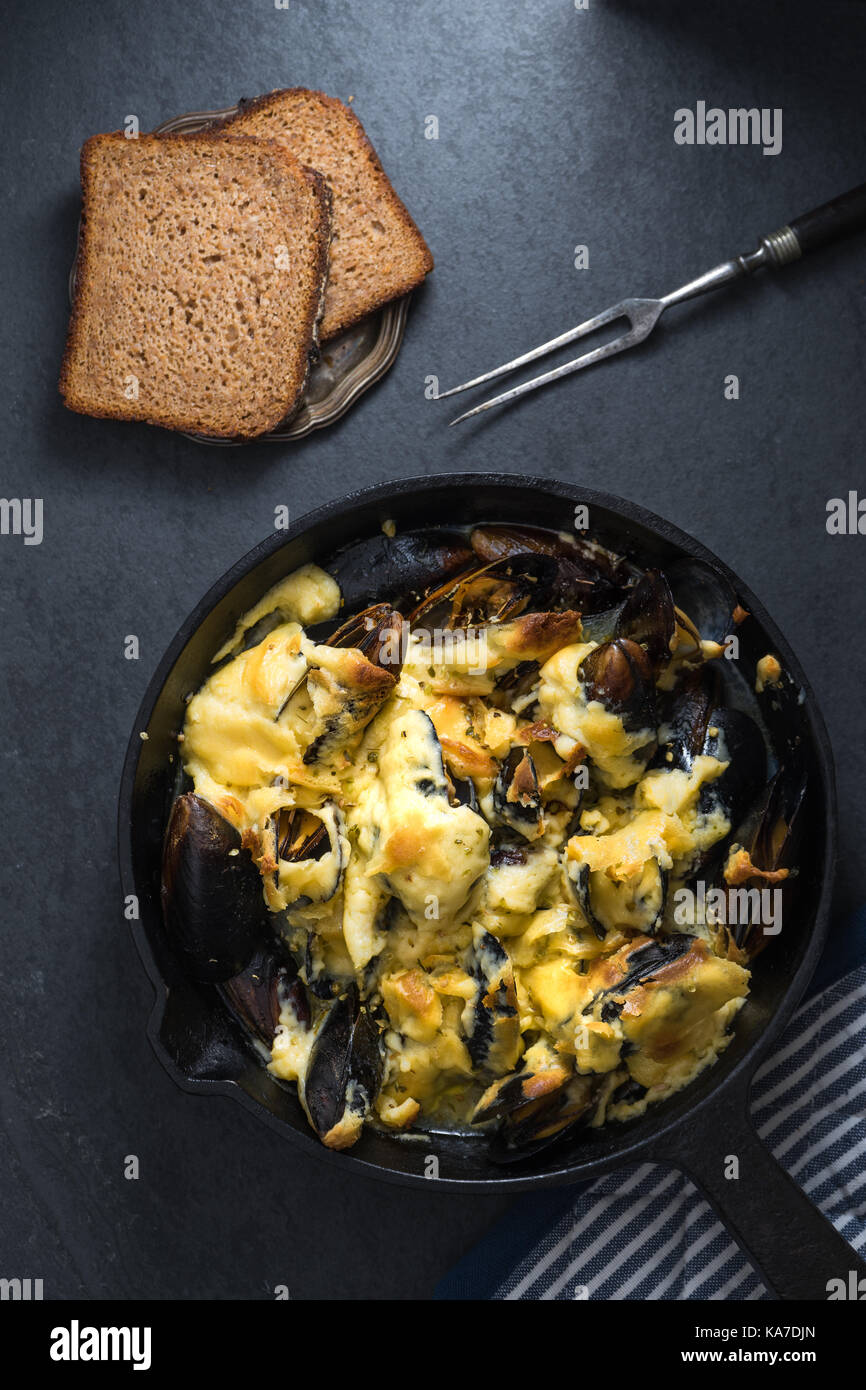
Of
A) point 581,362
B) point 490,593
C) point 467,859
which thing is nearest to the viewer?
point 467,859

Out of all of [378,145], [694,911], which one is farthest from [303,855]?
[378,145]

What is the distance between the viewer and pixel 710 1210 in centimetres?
276

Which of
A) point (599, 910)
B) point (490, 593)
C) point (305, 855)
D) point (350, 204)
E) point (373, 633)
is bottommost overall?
point (599, 910)

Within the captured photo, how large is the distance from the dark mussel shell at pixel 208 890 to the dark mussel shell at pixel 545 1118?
0.65m

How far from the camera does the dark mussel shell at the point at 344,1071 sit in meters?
2.38

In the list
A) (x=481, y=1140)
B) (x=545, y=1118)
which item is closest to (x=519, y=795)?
(x=545, y=1118)

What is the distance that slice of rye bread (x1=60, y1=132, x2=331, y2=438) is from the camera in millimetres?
2875

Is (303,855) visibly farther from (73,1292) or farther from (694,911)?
(73,1292)

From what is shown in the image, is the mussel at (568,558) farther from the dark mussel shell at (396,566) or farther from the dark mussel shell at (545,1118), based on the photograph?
the dark mussel shell at (545,1118)

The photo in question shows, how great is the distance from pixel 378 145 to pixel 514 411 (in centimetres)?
75

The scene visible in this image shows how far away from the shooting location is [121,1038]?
288 centimetres

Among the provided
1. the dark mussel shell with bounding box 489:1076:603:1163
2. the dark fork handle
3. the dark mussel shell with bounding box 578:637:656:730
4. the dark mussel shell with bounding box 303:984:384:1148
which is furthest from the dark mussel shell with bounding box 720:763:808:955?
the dark fork handle

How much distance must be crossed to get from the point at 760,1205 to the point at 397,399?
1960 mm

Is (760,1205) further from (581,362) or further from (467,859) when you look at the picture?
(581,362)
